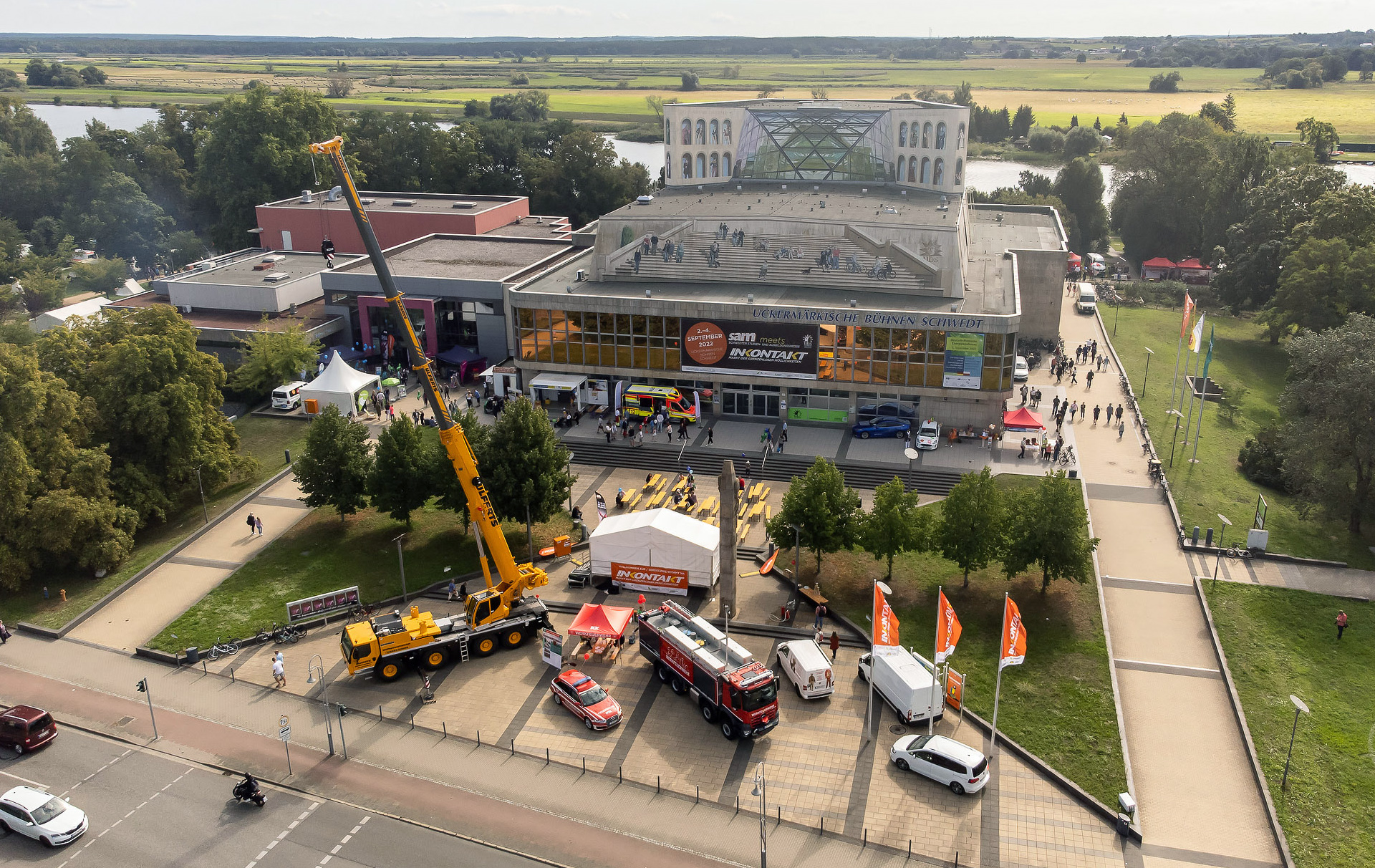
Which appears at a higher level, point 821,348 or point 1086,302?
point 821,348

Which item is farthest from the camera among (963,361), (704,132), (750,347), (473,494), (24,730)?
(704,132)

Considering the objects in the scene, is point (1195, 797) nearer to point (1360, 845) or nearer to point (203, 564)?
point (1360, 845)

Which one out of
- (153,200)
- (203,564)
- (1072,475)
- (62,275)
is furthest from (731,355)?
(153,200)

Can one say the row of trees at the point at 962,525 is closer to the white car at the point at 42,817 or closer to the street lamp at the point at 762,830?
the street lamp at the point at 762,830

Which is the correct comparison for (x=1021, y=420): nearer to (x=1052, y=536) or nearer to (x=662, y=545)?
(x=1052, y=536)

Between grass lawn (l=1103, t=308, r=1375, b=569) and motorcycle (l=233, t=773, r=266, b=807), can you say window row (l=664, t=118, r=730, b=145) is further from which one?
motorcycle (l=233, t=773, r=266, b=807)

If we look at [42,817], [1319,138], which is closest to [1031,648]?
[42,817]
